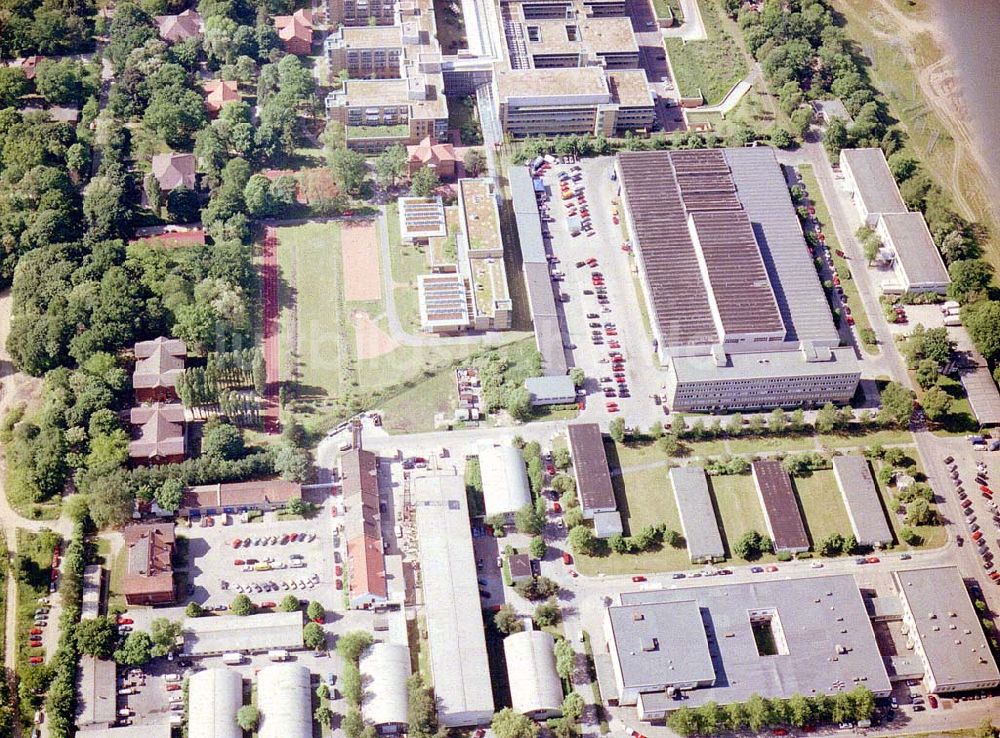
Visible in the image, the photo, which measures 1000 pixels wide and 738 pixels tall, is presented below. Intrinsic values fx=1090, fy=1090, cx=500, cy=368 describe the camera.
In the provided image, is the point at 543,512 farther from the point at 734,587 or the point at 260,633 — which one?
the point at 260,633

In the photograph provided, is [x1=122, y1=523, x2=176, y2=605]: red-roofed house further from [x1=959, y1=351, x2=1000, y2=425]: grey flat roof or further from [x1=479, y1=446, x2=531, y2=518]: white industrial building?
[x1=959, y1=351, x2=1000, y2=425]: grey flat roof

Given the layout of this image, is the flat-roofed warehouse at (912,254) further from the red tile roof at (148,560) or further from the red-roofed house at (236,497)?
the red tile roof at (148,560)

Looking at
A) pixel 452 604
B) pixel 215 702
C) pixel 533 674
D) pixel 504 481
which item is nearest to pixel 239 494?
pixel 215 702

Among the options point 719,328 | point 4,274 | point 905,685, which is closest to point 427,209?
point 719,328

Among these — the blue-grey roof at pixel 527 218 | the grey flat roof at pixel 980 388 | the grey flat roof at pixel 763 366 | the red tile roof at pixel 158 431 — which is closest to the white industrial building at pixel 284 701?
the red tile roof at pixel 158 431

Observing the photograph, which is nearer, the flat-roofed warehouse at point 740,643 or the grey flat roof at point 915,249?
the flat-roofed warehouse at point 740,643

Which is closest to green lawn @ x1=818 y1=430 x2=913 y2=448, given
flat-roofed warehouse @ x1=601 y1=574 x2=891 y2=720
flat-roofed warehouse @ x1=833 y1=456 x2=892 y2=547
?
flat-roofed warehouse @ x1=833 y1=456 x2=892 y2=547
